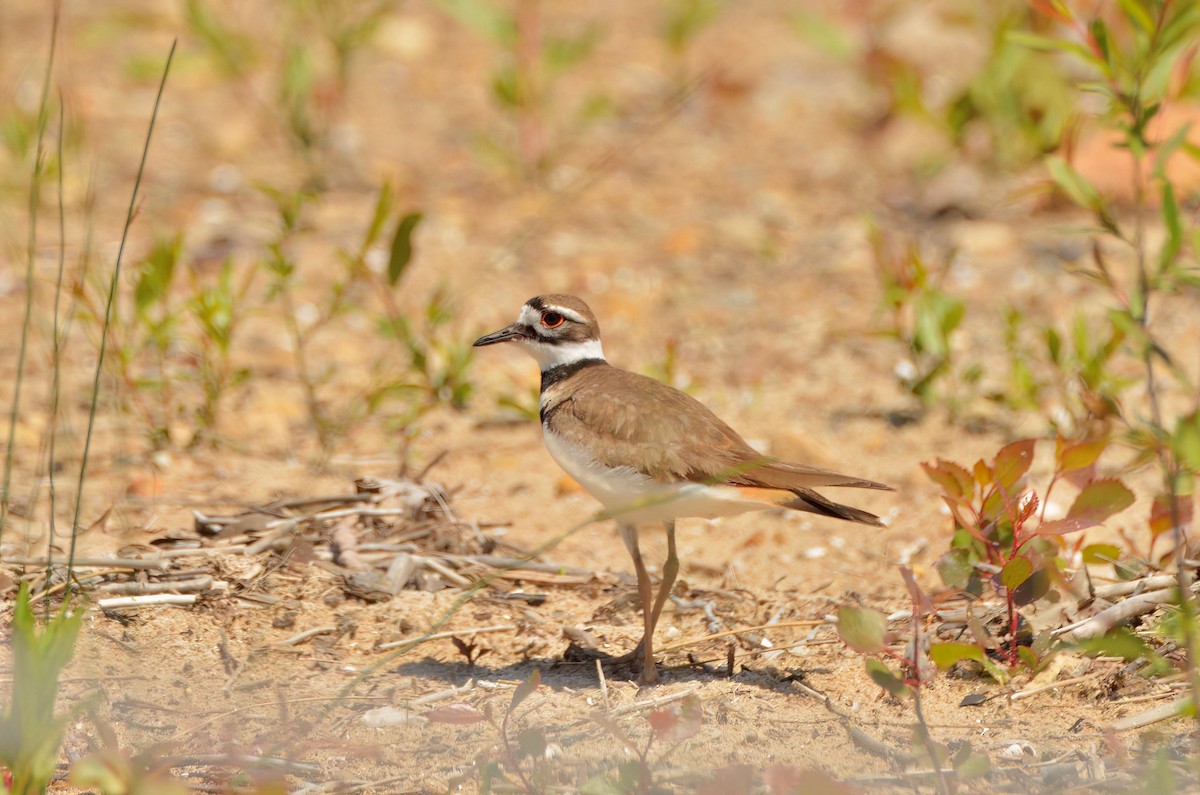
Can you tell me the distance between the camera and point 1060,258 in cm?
677

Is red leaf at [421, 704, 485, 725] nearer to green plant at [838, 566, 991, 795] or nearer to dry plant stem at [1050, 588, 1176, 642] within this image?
green plant at [838, 566, 991, 795]

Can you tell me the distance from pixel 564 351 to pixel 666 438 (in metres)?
0.77

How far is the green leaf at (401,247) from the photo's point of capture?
4.94 m

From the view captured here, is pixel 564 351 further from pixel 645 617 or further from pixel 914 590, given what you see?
pixel 914 590

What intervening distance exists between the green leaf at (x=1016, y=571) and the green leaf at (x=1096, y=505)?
9cm

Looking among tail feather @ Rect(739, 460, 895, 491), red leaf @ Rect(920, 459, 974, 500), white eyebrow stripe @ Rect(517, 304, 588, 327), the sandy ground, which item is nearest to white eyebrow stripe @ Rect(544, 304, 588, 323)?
white eyebrow stripe @ Rect(517, 304, 588, 327)

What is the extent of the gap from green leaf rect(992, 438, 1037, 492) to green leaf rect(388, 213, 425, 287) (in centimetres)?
240

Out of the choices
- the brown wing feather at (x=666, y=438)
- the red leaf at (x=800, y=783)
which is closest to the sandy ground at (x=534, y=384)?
the red leaf at (x=800, y=783)

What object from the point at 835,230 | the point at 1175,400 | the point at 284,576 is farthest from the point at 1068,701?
the point at 835,230

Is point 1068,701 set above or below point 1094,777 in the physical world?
above

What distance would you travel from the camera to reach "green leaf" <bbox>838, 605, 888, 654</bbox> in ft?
10.1

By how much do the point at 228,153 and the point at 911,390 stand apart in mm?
4575

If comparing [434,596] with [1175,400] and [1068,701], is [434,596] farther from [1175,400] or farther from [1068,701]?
[1175,400]

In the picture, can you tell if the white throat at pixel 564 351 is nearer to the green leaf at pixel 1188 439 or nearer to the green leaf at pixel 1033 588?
the green leaf at pixel 1033 588
